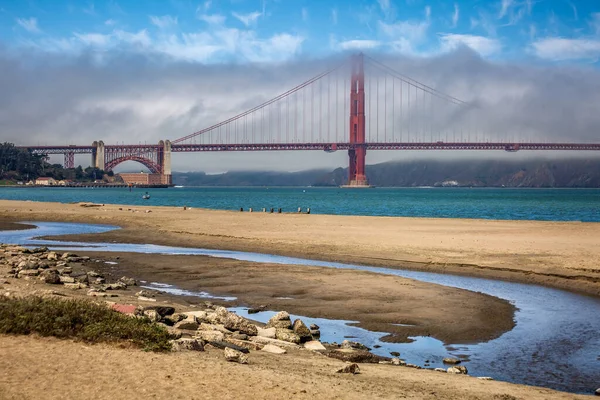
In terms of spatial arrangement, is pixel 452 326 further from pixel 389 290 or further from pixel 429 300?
pixel 389 290

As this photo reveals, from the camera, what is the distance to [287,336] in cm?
863

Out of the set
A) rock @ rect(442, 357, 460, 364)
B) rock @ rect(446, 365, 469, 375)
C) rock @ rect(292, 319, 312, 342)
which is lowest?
rock @ rect(442, 357, 460, 364)

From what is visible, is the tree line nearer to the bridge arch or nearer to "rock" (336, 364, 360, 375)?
the bridge arch

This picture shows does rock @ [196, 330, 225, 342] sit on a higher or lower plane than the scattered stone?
lower

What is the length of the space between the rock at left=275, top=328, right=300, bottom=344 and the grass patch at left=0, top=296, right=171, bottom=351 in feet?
5.71

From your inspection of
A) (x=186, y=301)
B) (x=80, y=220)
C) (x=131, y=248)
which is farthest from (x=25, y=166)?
(x=186, y=301)

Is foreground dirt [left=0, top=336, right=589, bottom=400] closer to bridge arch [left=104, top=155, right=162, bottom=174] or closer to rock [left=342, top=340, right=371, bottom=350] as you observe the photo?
rock [left=342, top=340, right=371, bottom=350]

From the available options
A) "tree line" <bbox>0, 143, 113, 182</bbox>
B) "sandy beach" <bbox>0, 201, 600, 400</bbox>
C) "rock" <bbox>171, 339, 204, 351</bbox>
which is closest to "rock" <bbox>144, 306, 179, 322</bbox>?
"rock" <bbox>171, 339, 204, 351</bbox>

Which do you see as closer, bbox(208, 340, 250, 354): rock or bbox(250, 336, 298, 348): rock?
bbox(208, 340, 250, 354): rock

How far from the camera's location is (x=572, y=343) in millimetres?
9344

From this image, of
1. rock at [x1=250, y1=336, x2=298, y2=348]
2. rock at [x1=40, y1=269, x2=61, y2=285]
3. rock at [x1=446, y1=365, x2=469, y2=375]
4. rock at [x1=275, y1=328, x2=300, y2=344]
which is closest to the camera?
rock at [x1=446, y1=365, x2=469, y2=375]

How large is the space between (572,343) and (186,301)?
6507 mm

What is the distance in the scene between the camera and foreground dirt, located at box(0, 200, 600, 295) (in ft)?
54.4

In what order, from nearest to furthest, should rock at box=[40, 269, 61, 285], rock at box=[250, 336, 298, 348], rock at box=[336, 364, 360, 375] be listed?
1. rock at box=[336, 364, 360, 375]
2. rock at box=[250, 336, 298, 348]
3. rock at box=[40, 269, 61, 285]
